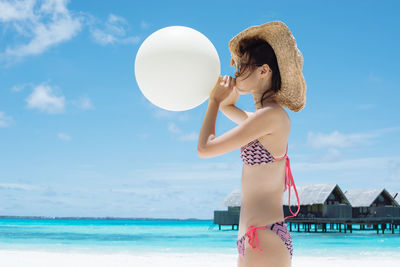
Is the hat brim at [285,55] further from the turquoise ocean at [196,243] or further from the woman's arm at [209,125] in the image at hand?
the turquoise ocean at [196,243]

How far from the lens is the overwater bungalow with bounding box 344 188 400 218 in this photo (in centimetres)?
3584

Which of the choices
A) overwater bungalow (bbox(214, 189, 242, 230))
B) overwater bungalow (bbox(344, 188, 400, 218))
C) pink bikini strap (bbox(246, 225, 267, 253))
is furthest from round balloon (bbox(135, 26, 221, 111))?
overwater bungalow (bbox(344, 188, 400, 218))

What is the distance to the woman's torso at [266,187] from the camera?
2.33 metres

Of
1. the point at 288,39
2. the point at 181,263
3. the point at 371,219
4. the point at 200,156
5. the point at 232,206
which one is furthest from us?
the point at 232,206

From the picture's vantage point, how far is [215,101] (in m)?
2.38

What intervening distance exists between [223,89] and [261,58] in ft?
0.84

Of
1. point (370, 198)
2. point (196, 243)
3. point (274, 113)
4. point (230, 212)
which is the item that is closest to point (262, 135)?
point (274, 113)

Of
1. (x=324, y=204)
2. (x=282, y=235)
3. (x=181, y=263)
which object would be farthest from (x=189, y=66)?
(x=324, y=204)

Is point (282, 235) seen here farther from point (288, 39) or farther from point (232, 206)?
point (232, 206)

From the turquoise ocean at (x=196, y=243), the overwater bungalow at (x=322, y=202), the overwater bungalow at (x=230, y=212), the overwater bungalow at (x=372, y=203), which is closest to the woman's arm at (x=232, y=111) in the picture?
the turquoise ocean at (x=196, y=243)

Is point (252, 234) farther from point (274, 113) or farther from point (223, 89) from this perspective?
point (223, 89)

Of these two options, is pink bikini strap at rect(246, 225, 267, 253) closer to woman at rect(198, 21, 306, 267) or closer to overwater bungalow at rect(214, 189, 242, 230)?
woman at rect(198, 21, 306, 267)

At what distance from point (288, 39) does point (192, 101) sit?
57 cm

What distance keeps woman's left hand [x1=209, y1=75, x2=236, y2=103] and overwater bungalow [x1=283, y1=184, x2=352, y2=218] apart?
3120 cm
